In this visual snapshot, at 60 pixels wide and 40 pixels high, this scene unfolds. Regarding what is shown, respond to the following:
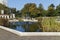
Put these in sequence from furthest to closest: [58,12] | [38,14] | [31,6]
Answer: [31,6]
[38,14]
[58,12]

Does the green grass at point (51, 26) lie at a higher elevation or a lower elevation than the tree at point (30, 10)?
lower

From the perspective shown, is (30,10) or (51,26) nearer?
(51,26)

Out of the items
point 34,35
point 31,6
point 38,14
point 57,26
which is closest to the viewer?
point 34,35

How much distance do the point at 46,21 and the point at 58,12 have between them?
3979cm

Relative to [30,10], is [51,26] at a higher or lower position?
lower

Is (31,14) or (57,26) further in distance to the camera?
(31,14)

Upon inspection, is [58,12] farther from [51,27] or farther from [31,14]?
[51,27]

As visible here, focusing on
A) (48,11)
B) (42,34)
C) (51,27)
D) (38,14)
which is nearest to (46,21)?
(51,27)

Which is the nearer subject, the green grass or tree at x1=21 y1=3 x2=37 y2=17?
the green grass

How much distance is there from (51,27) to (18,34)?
2274mm

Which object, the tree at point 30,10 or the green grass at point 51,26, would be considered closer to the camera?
the green grass at point 51,26

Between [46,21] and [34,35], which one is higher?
[46,21]

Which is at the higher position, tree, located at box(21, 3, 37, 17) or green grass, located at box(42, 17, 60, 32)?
tree, located at box(21, 3, 37, 17)

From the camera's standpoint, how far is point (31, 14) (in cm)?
5431
